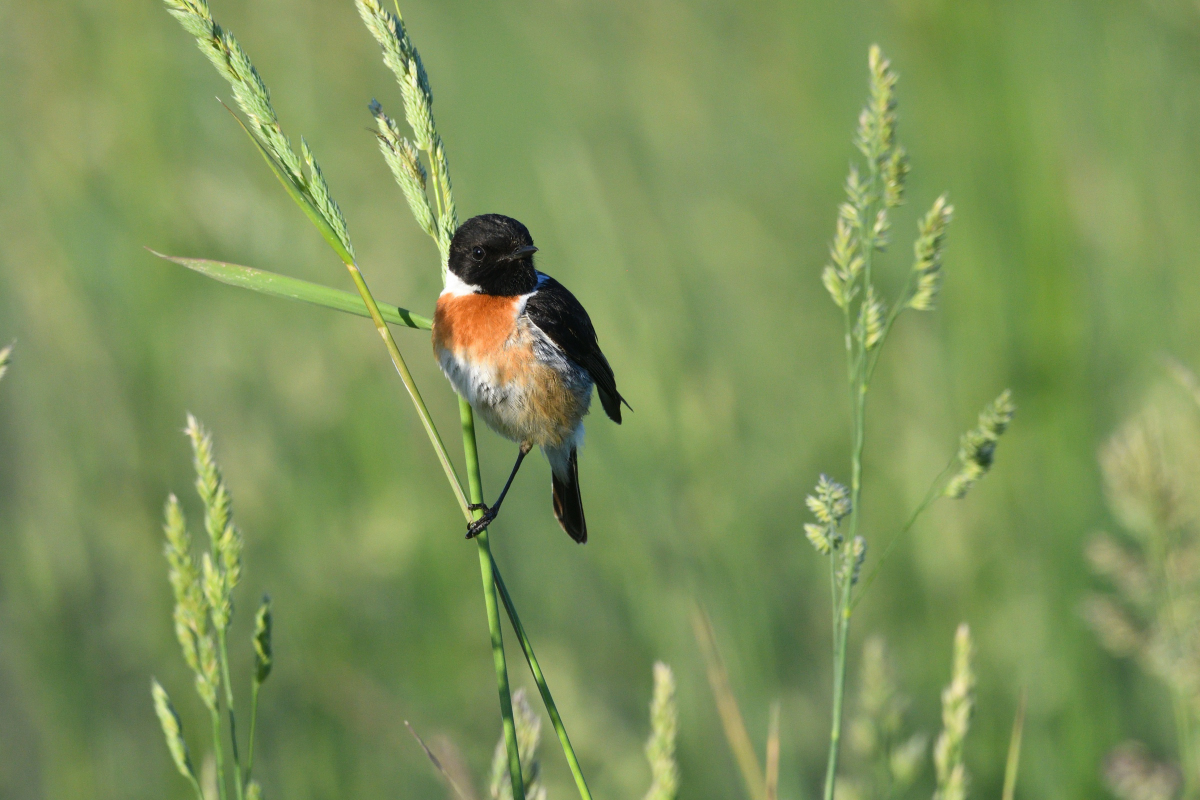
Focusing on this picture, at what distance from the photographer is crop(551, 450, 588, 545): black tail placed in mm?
2859

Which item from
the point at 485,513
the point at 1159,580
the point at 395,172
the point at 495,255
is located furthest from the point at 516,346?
the point at 1159,580

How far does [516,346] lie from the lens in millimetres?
2588

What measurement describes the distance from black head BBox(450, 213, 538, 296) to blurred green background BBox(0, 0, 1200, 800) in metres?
0.49

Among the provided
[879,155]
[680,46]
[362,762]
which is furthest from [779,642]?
[680,46]

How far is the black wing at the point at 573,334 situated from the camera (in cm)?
267

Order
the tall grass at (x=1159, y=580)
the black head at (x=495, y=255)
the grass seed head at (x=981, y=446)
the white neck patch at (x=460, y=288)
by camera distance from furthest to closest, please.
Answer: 1. the white neck patch at (x=460, y=288)
2. the black head at (x=495, y=255)
3. the tall grass at (x=1159, y=580)
4. the grass seed head at (x=981, y=446)

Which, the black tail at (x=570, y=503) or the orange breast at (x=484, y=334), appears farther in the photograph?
the black tail at (x=570, y=503)

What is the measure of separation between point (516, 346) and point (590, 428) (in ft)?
2.45

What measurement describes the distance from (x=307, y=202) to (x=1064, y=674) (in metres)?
2.27

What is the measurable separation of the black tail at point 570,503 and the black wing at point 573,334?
237 mm

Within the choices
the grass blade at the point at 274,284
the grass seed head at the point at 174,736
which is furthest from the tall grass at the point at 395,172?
the grass seed head at the point at 174,736

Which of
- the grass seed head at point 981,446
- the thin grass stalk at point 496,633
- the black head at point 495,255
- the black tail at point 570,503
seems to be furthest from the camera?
the black tail at point 570,503

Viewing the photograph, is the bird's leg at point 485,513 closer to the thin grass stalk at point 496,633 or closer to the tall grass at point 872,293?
the thin grass stalk at point 496,633

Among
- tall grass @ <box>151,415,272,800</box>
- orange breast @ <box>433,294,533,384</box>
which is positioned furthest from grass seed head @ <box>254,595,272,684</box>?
orange breast @ <box>433,294,533,384</box>
